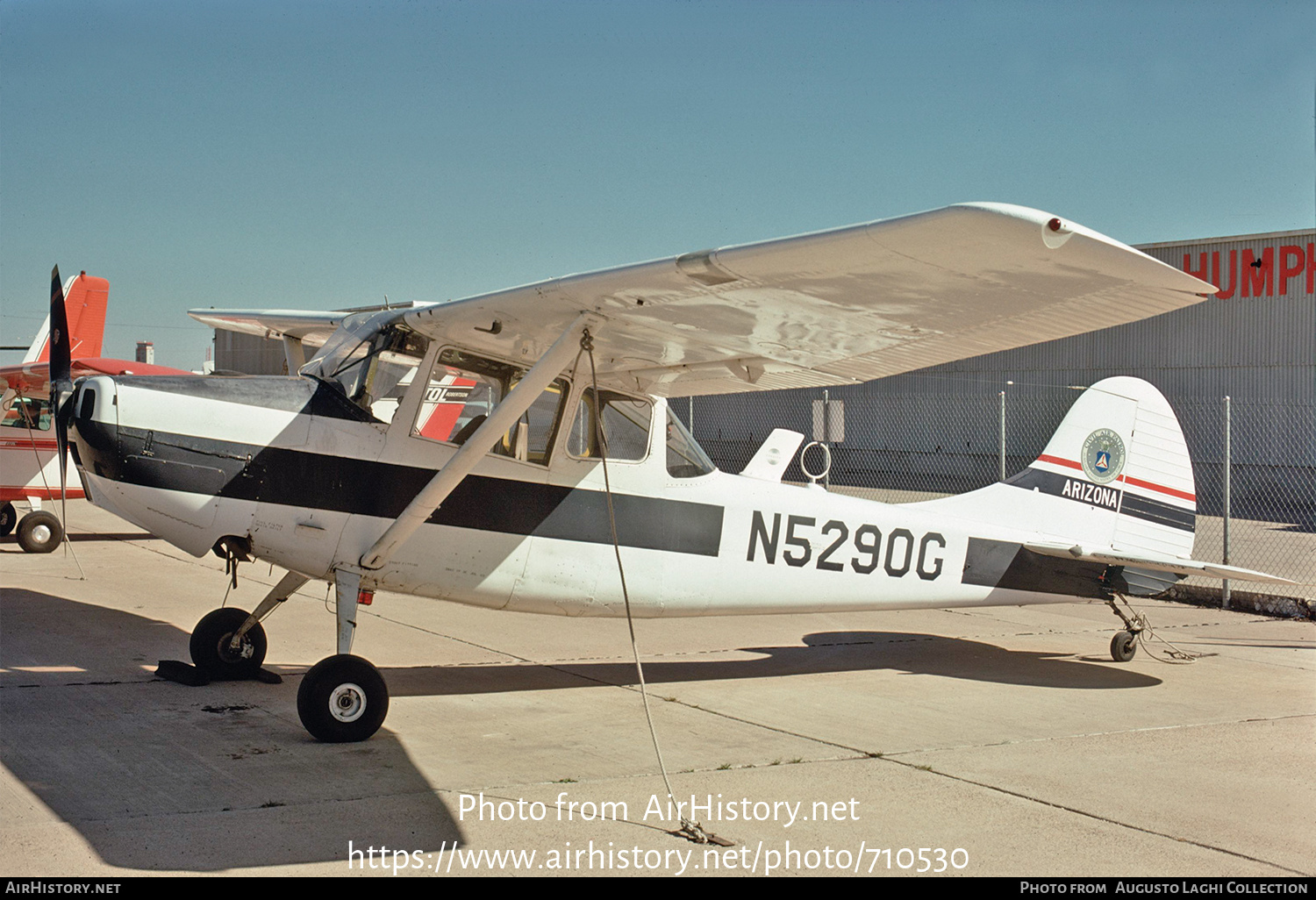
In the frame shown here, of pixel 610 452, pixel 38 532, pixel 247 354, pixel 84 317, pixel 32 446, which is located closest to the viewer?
pixel 610 452

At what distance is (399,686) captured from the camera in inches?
288

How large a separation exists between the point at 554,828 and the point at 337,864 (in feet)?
2.87

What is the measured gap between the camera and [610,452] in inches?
278

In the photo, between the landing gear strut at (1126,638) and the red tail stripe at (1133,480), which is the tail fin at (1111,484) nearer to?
the red tail stripe at (1133,480)

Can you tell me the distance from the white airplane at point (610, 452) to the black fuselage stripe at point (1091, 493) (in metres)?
0.22

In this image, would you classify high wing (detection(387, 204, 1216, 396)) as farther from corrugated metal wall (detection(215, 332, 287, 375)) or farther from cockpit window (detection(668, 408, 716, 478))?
corrugated metal wall (detection(215, 332, 287, 375))

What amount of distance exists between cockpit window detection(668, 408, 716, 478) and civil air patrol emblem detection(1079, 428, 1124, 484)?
3.35 m

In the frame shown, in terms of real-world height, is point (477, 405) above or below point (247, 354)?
below

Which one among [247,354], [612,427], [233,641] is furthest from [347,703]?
[247,354]

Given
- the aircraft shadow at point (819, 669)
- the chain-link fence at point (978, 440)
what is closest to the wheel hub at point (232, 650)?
the aircraft shadow at point (819, 669)

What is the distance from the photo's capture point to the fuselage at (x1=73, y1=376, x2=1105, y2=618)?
591 centimetres

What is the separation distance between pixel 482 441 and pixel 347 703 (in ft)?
5.13

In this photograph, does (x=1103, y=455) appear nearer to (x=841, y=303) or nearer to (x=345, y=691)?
(x=841, y=303)

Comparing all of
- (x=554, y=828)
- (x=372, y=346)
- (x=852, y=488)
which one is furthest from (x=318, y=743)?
(x=852, y=488)
